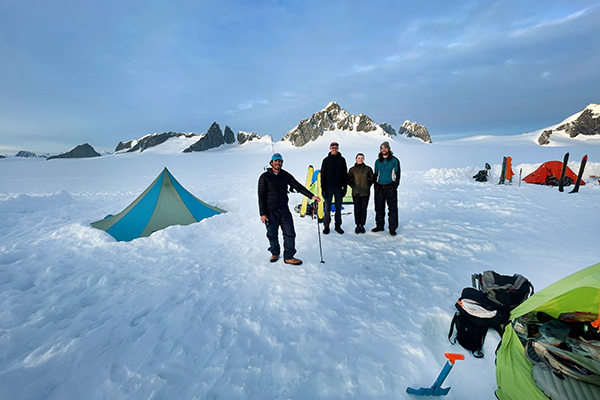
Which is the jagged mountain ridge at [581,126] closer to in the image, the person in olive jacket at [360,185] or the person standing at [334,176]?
the person in olive jacket at [360,185]

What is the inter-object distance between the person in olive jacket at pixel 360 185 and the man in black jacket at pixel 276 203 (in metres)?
1.73

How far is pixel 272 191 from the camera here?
162 inches

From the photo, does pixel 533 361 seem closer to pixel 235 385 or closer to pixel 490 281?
pixel 490 281

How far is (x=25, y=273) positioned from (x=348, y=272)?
5334 mm

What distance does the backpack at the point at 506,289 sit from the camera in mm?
2424

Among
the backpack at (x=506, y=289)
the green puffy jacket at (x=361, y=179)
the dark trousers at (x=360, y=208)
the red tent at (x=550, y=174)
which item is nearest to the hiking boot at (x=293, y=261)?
the dark trousers at (x=360, y=208)

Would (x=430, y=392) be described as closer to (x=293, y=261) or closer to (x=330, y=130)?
(x=293, y=261)

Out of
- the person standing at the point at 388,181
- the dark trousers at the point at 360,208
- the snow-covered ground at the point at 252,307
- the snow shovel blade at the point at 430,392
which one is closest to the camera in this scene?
the snow shovel blade at the point at 430,392

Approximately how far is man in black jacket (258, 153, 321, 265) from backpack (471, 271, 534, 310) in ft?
8.27

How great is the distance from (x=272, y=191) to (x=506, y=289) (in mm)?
3339

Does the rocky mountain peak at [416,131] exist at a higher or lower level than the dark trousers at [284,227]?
higher

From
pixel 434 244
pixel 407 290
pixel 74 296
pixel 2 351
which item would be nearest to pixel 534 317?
pixel 407 290

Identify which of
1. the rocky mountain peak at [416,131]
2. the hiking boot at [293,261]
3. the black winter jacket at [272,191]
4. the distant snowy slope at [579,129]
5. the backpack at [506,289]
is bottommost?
the hiking boot at [293,261]

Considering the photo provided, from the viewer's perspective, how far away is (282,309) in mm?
3025
